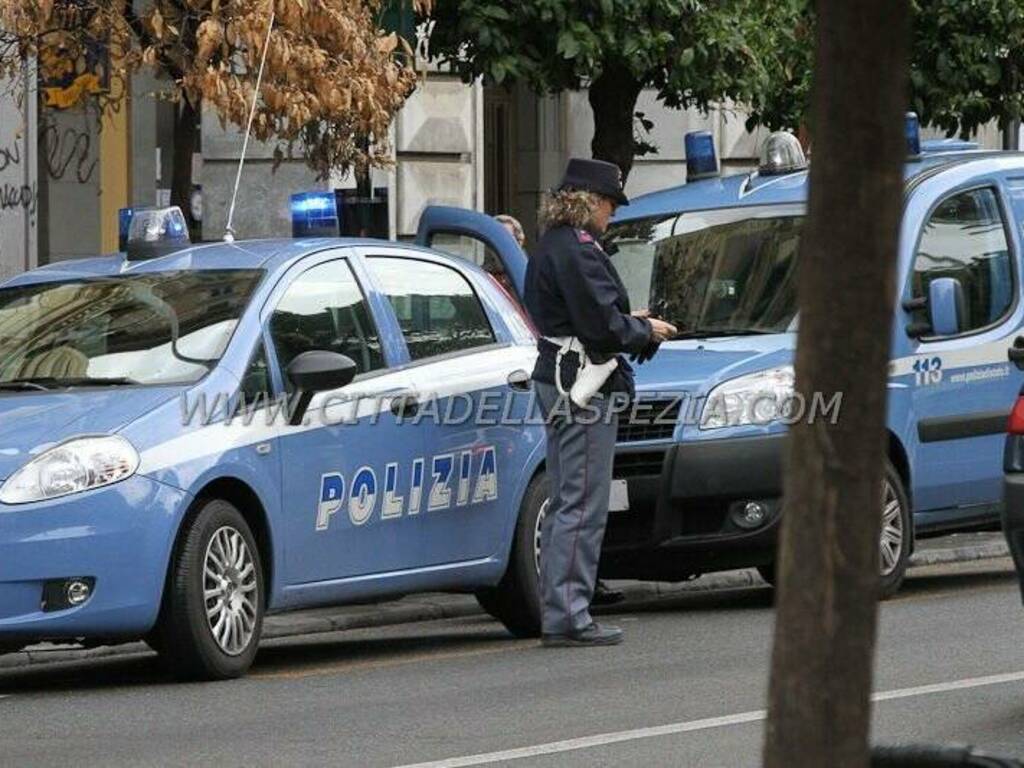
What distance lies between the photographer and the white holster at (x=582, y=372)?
988 centimetres

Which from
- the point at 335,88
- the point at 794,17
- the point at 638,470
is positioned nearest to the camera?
the point at 638,470

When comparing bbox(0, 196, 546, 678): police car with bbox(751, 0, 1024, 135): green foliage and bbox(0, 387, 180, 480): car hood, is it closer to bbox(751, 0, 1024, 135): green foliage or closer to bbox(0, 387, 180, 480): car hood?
bbox(0, 387, 180, 480): car hood

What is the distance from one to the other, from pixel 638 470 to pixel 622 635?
1193mm

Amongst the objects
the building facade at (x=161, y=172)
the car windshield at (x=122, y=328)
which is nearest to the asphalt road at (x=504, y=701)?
the car windshield at (x=122, y=328)

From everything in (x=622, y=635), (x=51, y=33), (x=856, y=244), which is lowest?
(x=622, y=635)

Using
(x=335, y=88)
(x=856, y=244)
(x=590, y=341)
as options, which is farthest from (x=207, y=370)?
(x=856, y=244)

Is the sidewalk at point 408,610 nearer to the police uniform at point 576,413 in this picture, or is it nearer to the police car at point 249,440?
the police car at point 249,440

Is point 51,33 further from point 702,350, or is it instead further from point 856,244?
point 856,244

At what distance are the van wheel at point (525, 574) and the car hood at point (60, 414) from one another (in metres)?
1.97

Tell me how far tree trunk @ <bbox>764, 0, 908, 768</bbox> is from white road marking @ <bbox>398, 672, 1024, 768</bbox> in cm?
342

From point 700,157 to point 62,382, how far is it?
514cm

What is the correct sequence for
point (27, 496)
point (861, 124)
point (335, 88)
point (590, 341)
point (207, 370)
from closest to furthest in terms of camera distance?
1. point (861, 124)
2. point (27, 496)
3. point (207, 370)
4. point (590, 341)
5. point (335, 88)

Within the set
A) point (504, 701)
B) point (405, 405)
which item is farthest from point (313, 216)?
point (504, 701)

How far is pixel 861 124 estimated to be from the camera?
10.5ft
